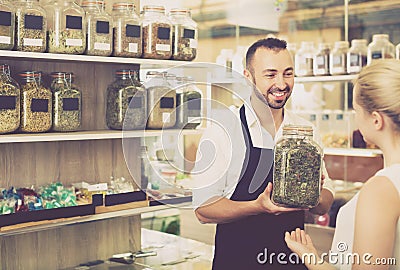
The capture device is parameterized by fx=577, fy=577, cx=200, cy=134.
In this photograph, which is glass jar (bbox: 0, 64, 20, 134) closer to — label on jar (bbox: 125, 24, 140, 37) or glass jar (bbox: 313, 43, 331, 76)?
label on jar (bbox: 125, 24, 140, 37)

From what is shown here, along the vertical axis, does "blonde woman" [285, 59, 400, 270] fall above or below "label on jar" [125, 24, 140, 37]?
below

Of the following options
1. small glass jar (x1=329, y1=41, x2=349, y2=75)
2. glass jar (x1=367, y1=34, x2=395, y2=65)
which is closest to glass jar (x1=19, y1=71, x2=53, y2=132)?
small glass jar (x1=329, y1=41, x2=349, y2=75)

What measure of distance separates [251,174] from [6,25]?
0.98 m

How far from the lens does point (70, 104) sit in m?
2.20

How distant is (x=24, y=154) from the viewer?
7.55 ft

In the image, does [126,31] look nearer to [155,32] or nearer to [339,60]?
[155,32]

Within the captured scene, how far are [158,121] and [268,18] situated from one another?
7.61ft

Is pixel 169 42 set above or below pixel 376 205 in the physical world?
above

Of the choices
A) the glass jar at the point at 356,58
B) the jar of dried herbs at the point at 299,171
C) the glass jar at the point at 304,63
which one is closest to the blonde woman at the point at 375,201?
the jar of dried herbs at the point at 299,171

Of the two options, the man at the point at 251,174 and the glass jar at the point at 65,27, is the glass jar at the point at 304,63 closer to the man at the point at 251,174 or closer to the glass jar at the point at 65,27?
the man at the point at 251,174

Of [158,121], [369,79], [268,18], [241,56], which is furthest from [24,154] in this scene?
[268,18]

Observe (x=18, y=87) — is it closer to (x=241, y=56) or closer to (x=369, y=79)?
(x=369, y=79)

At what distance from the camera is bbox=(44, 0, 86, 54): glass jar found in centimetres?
209

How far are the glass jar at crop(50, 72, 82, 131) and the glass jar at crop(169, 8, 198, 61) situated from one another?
476 millimetres
